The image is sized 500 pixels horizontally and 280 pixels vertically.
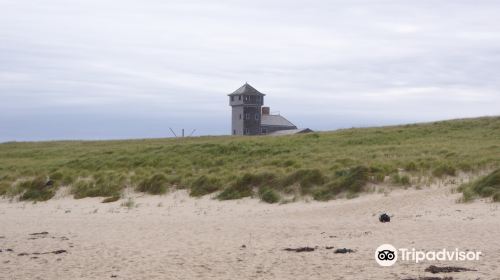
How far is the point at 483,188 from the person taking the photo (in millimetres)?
15086

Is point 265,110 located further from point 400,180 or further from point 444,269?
point 444,269

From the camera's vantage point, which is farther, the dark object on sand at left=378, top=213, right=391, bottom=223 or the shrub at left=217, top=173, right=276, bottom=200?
the shrub at left=217, top=173, right=276, bottom=200

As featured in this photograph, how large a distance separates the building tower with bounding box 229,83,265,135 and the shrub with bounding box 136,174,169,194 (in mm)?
50026

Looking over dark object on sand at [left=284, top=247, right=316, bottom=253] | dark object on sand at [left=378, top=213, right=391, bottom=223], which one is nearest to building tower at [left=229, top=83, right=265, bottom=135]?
dark object on sand at [left=378, top=213, right=391, bottom=223]

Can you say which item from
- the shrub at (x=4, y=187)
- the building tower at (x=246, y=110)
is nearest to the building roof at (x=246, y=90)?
the building tower at (x=246, y=110)

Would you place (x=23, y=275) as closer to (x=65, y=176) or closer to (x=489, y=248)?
(x=489, y=248)

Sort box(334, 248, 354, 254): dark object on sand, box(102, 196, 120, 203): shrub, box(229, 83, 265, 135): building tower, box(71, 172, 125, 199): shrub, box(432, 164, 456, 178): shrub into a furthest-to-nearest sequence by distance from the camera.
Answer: box(229, 83, 265, 135): building tower < box(71, 172, 125, 199): shrub < box(102, 196, 120, 203): shrub < box(432, 164, 456, 178): shrub < box(334, 248, 354, 254): dark object on sand

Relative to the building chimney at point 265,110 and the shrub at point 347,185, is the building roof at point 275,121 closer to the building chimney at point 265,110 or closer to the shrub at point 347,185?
the building chimney at point 265,110

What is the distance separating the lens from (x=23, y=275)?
10.1 m

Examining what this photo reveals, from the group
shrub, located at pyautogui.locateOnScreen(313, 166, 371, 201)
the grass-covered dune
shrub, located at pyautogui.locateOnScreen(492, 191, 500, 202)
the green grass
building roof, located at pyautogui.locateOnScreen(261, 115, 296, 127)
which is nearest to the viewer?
shrub, located at pyautogui.locateOnScreen(492, 191, 500, 202)

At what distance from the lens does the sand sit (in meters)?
9.74

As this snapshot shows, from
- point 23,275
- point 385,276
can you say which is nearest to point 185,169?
point 23,275

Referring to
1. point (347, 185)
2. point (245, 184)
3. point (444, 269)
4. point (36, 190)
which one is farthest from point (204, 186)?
point (444, 269)

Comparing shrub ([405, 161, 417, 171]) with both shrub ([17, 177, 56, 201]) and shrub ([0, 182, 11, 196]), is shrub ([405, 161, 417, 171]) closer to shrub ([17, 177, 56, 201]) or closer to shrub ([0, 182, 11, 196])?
→ shrub ([17, 177, 56, 201])
